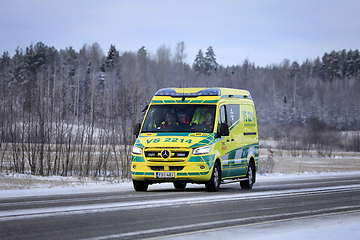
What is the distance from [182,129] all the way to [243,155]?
11.6ft

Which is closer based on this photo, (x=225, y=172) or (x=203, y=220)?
(x=203, y=220)

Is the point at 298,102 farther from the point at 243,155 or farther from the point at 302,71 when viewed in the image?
the point at 243,155

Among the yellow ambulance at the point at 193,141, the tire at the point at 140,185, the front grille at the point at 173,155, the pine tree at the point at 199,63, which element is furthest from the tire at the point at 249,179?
the pine tree at the point at 199,63

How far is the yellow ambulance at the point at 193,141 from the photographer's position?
14555 millimetres

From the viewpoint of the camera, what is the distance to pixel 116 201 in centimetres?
1198

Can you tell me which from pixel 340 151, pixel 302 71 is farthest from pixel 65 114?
pixel 302 71

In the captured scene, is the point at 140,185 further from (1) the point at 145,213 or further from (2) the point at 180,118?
(1) the point at 145,213

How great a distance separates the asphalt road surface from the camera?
7.72 meters

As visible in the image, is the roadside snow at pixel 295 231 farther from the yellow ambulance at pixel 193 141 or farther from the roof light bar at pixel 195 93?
the roof light bar at pixel 195 93

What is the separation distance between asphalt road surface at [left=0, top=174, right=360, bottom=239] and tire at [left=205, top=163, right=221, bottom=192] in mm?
993

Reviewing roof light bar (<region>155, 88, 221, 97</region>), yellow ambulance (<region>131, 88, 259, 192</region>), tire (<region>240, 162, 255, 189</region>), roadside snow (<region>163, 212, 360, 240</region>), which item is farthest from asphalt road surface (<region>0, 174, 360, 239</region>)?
roof light bar (<region>155, 88, 221, 97</region>)

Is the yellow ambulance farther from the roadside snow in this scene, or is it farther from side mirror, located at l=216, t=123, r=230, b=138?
the roadside snow

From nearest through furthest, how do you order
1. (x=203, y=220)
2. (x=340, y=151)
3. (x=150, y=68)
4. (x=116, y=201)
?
1. (x=203, y=220)
2. (x=116, y=201)
3. (x=340, y=151)
4. (x=150, y=68)

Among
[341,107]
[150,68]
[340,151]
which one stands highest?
[150,68]
